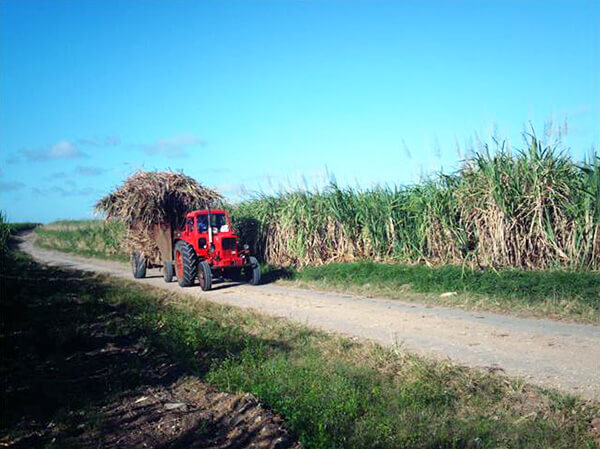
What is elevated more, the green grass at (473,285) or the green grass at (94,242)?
the green grass at (94,242)

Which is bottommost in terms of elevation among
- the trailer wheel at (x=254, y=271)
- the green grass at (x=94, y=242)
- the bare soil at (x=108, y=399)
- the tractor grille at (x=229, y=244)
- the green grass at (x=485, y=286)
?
the bare soil at (x=108, y=399)

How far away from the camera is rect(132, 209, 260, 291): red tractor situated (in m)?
15.3

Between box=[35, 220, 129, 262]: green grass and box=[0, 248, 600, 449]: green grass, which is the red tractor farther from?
box=[35, 220, 129, 262]: green grass

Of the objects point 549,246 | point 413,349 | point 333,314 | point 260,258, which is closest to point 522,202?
point 549,246

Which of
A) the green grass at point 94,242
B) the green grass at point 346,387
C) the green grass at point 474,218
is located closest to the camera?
the green grass at point 346,387

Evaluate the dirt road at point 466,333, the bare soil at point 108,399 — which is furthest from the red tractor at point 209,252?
the bare soil at point 108,399

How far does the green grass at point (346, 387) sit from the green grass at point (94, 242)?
17154 mm

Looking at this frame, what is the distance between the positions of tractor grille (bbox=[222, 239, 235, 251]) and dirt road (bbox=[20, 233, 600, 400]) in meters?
2.00

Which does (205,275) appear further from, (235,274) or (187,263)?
(235,274)

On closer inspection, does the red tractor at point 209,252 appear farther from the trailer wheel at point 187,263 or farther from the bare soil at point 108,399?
the bare soil at point 108,399

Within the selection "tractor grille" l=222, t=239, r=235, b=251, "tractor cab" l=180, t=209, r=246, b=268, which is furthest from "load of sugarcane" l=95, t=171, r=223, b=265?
"tractor grille" l=222, t=239, r=235, b=251

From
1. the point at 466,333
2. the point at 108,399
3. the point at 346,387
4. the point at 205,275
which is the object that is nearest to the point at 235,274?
the point at 205,275

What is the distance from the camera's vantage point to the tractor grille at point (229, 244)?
50.5ft

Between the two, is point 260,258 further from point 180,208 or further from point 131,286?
point 131,286
